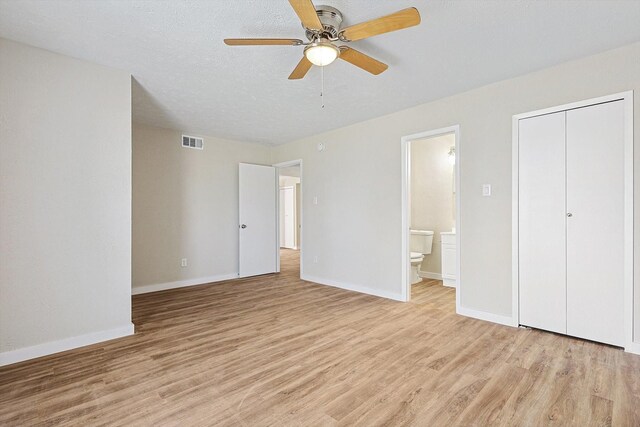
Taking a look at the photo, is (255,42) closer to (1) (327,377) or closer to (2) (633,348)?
(1) (327,377)

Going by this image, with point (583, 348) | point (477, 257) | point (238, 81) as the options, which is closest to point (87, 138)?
point (238, 81)

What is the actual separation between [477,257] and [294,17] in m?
2.87

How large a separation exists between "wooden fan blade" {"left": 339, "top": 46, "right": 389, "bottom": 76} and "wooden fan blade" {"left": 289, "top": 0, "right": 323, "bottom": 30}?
321 millimetres

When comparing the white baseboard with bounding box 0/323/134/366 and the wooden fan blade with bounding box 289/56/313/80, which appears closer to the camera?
the wooden fan blade with bounding box 289/56/313/80

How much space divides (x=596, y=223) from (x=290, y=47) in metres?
2.97

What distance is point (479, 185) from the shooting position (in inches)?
129

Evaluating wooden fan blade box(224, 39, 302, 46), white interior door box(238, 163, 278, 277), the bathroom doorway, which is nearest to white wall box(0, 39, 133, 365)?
wooden fan blade box(224, 39, 302, 46)

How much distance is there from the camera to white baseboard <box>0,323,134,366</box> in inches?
92.7

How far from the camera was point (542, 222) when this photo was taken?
290 cm

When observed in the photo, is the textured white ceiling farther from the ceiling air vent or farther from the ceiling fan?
the ceiling air vent

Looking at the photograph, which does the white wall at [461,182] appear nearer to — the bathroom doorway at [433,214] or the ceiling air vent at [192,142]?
the bathroom doorway at [433,214]

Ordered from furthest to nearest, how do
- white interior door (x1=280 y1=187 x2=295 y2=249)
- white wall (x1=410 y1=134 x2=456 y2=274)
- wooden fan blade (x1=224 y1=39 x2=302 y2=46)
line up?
white interior door (x1=280 y1=187 x2=295 y2=249) → white wall (x1=410 y1=134 x2=456 y2=274) → wooden fan blade (x1=224 y1=39 x2=302 y2=46)

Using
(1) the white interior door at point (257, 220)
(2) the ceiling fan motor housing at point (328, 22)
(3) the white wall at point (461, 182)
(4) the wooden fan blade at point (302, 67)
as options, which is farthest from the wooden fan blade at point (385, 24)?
(1) the white interior door at point (257, 220)

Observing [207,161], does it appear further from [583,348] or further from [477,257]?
[583,348]
